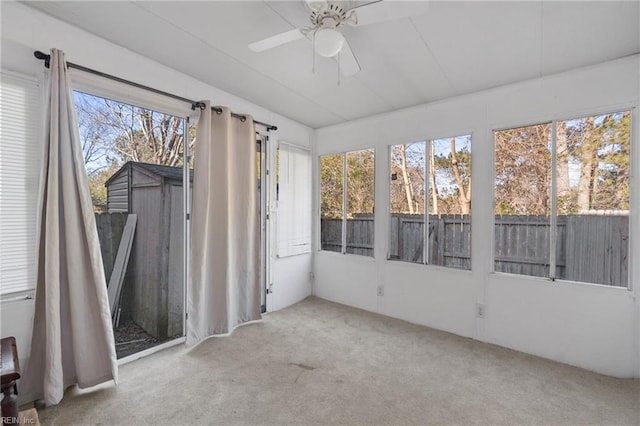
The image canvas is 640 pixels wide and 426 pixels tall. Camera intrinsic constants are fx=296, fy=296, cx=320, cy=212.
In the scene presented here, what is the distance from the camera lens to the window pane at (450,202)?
10.0 ft

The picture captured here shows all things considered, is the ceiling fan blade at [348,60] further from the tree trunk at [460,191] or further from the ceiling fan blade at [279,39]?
the tree trunk at [460,191]

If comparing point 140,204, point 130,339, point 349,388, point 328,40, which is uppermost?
point 328,40

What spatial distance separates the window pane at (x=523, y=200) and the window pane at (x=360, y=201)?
1.40 meters

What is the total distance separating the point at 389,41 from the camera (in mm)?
2041

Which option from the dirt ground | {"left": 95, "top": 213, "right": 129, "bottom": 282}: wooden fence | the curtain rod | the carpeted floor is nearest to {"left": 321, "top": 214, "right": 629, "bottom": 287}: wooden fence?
the carpeted floor

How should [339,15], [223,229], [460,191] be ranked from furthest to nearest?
[460,191], [223,229], [339,15]

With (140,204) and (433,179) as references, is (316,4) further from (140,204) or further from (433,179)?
(433,179)

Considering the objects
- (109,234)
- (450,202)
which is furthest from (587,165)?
(109,234)

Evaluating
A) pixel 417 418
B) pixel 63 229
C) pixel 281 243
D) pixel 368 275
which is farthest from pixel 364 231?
pixel 63 229

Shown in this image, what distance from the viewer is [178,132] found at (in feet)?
8.93

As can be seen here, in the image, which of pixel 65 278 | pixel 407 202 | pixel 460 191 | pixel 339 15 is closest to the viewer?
pixel 339 15

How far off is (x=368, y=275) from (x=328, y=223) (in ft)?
3.04

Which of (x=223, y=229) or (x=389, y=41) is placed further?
(x=223, y=229)

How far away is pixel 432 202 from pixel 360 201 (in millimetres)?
926
